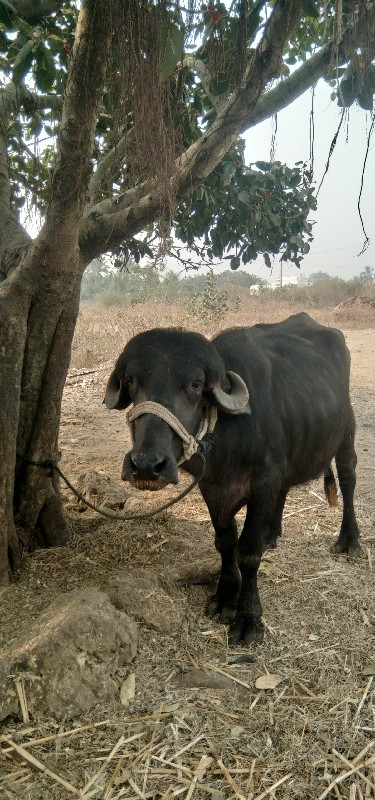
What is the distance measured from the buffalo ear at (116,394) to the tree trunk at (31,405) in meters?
0.55

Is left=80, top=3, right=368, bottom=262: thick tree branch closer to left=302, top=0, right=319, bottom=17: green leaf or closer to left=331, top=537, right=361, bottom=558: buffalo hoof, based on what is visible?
left=302, top=0, right=319, bottom=17: green leaf

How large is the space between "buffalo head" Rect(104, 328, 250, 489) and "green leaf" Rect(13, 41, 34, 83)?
163cm

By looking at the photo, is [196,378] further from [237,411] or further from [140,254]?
[140,254]

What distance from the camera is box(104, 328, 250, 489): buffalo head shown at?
219cm

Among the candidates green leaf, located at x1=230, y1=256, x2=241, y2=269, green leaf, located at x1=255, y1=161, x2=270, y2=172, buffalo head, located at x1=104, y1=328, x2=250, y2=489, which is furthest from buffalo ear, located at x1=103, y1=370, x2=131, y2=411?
green leaf, located at x1=255, y1=161, x2=270, y2=172

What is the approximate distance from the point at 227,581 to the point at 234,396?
0.97m

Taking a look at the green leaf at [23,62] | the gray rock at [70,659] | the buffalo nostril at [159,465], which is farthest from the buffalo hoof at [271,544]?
the green leaf at [23,62]

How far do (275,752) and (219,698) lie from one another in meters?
0.31

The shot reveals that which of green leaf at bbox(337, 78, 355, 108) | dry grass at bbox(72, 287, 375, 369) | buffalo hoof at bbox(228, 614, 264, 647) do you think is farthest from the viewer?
dry grass at bbox(72, 287, 375, 369)

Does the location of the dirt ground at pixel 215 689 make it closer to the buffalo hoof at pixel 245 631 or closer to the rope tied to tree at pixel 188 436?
the buffalo hoof at pixel 245 631

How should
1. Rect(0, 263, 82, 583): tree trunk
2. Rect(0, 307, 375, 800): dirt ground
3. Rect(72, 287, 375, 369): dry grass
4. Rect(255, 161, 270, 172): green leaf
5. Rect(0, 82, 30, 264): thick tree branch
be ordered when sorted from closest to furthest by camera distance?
Rect(0, 307, 375, 800): dirt ground, Rect(0, 263, 82, 583): tree trunk, Rect(0, 82, 30, 264): thick tree branch, Rect(255, 161, 270, 172): green leaf, Rect(72, 287, 375, 369): dry grass

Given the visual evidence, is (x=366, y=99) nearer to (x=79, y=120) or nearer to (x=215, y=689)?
(x=79, y=120)

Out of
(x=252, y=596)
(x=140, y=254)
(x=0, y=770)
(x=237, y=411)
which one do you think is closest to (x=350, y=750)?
(x=252, y=596)

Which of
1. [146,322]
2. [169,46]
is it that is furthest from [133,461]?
[146,322]
